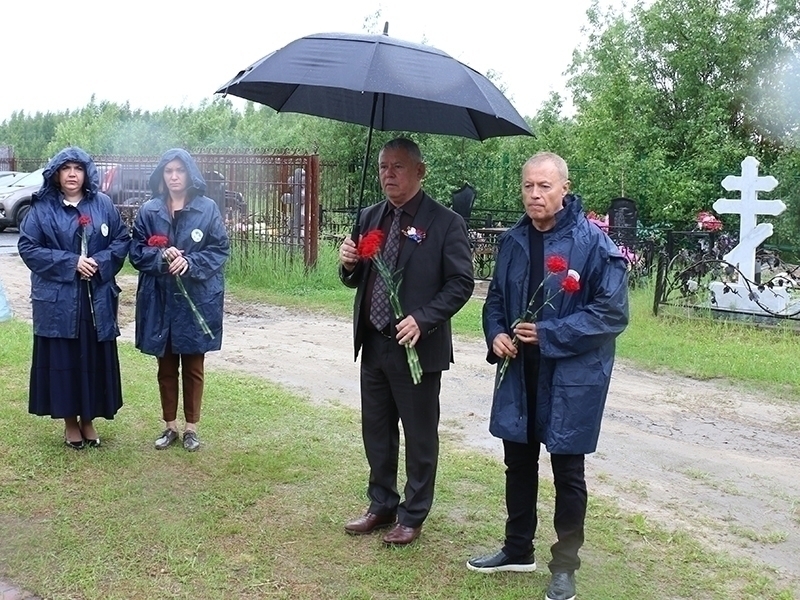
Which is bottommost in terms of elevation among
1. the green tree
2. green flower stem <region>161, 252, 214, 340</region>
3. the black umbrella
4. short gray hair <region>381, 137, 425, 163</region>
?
green flower stem <region>161, 252, 214, 340</region>

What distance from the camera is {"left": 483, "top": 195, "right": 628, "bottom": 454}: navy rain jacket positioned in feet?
11.2

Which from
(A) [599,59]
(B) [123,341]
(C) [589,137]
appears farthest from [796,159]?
(B) [123,341]

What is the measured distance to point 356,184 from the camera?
671 inches

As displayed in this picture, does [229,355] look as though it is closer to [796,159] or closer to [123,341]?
[123,341]

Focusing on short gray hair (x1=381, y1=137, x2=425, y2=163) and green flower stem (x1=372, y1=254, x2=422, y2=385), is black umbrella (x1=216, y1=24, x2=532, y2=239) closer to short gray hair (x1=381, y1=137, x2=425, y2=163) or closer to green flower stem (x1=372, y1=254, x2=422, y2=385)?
short gray hair (x1=381, y1=137, x2=425, y2=163)

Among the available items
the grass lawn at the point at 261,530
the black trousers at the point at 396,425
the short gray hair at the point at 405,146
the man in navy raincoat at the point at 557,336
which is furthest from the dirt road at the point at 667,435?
the short gray hair at the point at 405,146

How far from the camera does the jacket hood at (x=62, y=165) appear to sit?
505 cm

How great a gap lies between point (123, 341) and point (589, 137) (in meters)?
14.4

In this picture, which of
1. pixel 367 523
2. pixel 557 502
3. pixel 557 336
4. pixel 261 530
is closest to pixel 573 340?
pixel 557 336

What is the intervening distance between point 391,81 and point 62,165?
249cm

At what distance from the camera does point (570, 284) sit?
336cm

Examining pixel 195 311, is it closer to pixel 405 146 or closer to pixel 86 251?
pixel 86 251

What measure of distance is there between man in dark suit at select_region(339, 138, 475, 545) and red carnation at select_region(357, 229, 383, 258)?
54 mm

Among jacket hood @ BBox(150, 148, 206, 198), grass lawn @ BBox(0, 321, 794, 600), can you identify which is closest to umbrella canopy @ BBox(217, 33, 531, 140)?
jacket hood @ BBox(150, 148, 206, 198)
